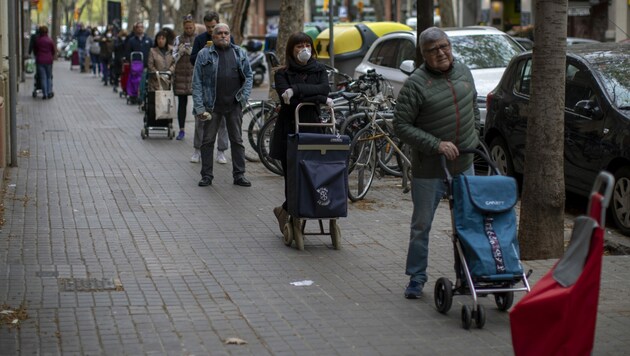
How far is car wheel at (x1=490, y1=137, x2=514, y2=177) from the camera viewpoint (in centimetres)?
1359

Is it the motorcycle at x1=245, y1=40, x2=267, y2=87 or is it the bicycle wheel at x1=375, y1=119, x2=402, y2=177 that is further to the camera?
the motorcycle at x1=245, y1=40, x2=267, y2=87

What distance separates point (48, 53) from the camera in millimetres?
28406

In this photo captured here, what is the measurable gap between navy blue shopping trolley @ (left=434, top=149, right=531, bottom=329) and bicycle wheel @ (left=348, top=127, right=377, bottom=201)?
5404mm

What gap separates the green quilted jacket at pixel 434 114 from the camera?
7.61 m

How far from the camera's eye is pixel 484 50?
59.1 ft

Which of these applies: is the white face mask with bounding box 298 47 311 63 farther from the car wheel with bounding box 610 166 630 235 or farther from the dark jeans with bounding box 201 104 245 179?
the dark jeans with bounding box 201 104 245 179

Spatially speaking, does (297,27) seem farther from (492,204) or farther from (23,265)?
(492,204)

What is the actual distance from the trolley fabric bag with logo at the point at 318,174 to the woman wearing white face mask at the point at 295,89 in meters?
0.66

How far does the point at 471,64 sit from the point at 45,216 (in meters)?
8.28

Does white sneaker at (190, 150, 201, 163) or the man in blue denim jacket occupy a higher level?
the man in blue denim jacket

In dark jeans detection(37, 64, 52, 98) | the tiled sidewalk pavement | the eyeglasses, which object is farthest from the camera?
dark jeans detection(37, 64, 52, 98)

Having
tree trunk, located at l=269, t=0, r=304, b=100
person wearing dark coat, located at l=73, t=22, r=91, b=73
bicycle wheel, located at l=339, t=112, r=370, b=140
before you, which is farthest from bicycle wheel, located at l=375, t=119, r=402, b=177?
person wearing dark coat, located at l=73, t=22, r=91, b=73

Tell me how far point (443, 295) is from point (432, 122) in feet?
3.69

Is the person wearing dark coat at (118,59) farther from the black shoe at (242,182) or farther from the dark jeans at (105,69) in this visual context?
the black shoe at (242,182)
